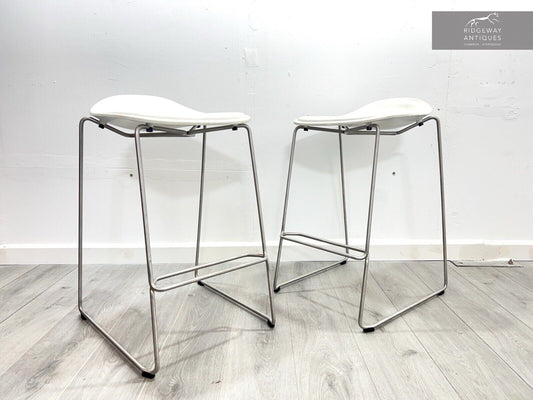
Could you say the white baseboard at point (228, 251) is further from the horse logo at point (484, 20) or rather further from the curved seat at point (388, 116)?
the horse logo at point (484, 20)

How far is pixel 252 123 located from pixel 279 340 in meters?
0.86

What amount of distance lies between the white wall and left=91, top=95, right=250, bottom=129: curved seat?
0.41m

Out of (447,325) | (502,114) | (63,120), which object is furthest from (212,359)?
(502,114)

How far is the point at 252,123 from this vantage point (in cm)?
134

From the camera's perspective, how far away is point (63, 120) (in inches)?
51.8

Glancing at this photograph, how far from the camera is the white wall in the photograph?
4.17 feet

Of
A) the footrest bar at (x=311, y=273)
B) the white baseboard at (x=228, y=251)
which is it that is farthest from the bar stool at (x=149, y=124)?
the white baseboard at (x=228, y=251)

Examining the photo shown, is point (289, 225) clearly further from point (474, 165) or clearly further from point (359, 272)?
point (474, 165)

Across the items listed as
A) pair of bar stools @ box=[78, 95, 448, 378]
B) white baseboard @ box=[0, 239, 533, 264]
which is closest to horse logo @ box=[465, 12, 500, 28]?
pair of bar stools @ box=[78, 95, 448, 378]

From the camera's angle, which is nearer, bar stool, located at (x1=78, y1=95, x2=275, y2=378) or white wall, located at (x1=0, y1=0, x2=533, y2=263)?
bar stool, located at (x1=78, y1=95, x2=275, y2=378)

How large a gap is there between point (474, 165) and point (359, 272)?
0.70 meters

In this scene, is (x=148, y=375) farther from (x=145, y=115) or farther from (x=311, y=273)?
(x=311, y=273)

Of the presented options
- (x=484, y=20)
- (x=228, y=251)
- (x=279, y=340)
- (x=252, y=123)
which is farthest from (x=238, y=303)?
(x=484, y=20)

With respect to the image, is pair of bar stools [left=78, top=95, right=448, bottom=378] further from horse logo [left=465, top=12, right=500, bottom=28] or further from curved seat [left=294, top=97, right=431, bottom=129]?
horse logo [left=465, top=12, right=500, bottom=28]
